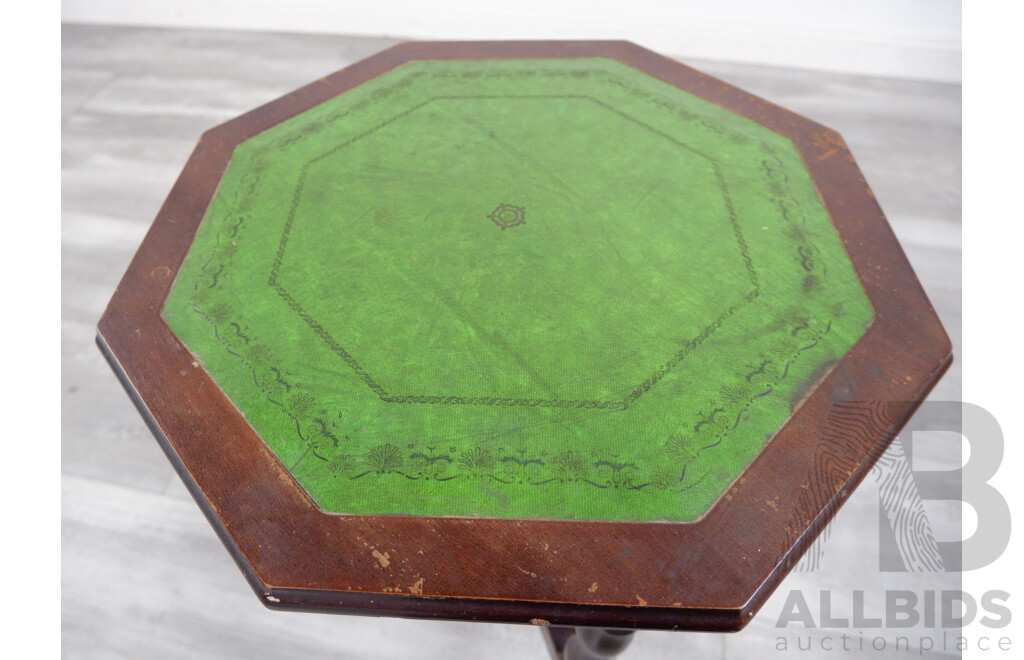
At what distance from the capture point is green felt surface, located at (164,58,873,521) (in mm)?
806

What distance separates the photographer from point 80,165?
241 centimetres

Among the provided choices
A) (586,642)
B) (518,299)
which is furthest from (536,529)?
(586,642)

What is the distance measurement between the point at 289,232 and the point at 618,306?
0.56 metres

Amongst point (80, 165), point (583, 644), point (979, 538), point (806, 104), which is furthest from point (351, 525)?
point (806, 104)

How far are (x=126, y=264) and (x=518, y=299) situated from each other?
1.63 metres

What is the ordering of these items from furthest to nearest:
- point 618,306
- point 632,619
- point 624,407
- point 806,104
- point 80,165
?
point 806,104 → point 80,165 → point 618,306 → point 624,407 → point 632,619

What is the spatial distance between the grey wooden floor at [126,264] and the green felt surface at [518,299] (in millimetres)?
775

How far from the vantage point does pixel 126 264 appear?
2.06 m

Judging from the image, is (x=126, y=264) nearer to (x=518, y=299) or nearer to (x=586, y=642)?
(x=518, y=299)

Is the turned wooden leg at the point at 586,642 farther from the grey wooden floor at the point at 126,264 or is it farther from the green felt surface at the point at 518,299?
the green felt surface at the point at 518,299

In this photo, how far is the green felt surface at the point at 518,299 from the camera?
2.64 feet

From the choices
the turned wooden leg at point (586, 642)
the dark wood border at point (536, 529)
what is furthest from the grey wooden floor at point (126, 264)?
the dark wood border at point (536, 529)

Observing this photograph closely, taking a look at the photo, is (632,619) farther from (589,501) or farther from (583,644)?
(583,644)

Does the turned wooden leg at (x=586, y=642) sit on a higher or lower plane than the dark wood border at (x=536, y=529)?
lower
